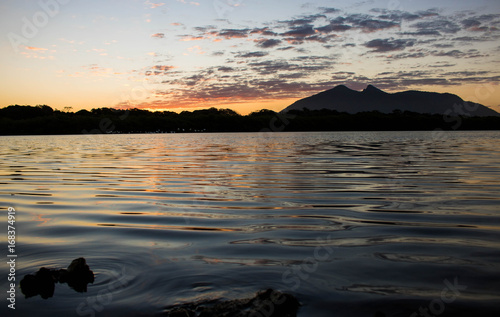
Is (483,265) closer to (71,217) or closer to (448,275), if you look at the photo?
(448,275)

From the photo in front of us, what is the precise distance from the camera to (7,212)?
916 cm

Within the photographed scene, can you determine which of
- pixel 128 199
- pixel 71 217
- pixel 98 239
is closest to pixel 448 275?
pixel 98 239

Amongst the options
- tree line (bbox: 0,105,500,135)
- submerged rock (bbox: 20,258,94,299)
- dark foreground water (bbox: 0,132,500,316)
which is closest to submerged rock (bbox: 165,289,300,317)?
dark foreground water (bbox: 0,132,500,316)

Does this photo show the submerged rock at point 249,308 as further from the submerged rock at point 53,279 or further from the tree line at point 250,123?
the tree line at point 250,123

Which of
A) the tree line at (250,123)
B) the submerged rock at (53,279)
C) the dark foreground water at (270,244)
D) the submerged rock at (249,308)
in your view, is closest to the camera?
the submerged rock at (249,308)

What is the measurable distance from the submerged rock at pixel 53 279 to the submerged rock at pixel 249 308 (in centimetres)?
139

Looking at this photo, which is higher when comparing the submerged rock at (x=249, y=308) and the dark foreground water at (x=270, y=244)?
the submerged rock at (x=249, y=308)

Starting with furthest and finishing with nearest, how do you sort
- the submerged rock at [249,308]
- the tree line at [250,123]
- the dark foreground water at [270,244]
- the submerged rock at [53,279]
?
the tree line at [250,123], the submerged rock at [53,279], the dark foreground water at [270,244], the submerged rock at [249,308]

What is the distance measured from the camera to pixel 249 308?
3607 millimetres

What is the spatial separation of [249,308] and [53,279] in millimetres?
2640

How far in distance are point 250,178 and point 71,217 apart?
7.45m

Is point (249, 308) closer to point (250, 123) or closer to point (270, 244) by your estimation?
point (270, 244)

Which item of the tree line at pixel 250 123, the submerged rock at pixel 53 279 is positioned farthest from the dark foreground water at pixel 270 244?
the tree line at pixel 250 123

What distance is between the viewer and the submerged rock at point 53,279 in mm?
4453
